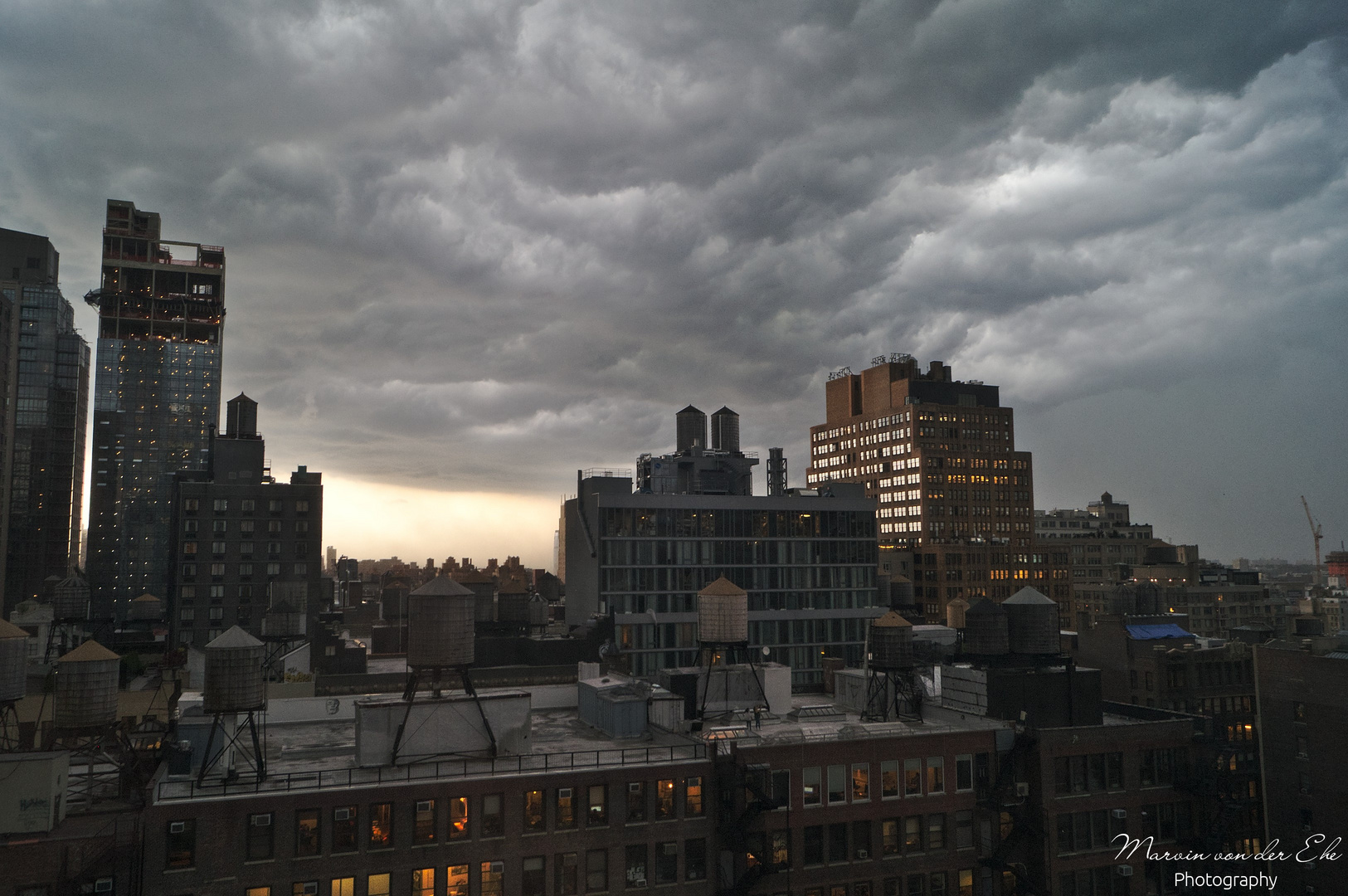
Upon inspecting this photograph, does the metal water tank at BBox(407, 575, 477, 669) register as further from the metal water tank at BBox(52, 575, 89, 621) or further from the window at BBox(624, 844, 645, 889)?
the metal water tank at BBox(52, 575, 89, 621)

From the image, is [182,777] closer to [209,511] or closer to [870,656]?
[870,656]

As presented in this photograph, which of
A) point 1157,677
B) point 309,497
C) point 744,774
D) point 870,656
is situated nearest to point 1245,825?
point 1157,677

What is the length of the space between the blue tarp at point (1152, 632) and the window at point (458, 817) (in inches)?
2801

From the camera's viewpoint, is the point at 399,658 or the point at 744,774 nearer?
the point at 744,774

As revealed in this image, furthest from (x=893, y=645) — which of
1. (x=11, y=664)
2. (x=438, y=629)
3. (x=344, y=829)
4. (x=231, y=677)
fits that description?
(x=11, y=664)

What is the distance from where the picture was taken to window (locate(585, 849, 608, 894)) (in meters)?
45.7

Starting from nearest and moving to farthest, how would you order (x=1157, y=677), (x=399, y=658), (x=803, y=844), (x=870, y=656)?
(x=803, y=844), (x=870, y=656), (x=1157, y=677), (x=399, y=658)

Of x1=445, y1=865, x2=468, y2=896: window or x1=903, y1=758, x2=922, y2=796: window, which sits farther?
x1=903, y1=758, x2=922, y2=796: window

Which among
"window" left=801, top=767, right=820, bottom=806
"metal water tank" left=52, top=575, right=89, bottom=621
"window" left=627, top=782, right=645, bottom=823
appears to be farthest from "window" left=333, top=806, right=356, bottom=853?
"metal water tank" left=52, top=575, right=89, bottom=621

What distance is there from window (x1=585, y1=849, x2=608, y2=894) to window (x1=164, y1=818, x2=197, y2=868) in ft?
58.7

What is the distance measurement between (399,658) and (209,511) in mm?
48804

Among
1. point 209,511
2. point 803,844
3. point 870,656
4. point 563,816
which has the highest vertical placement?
point 209,511

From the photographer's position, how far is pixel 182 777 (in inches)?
1697

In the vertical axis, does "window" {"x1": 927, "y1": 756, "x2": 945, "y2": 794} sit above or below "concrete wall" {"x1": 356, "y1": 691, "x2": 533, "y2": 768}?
below
